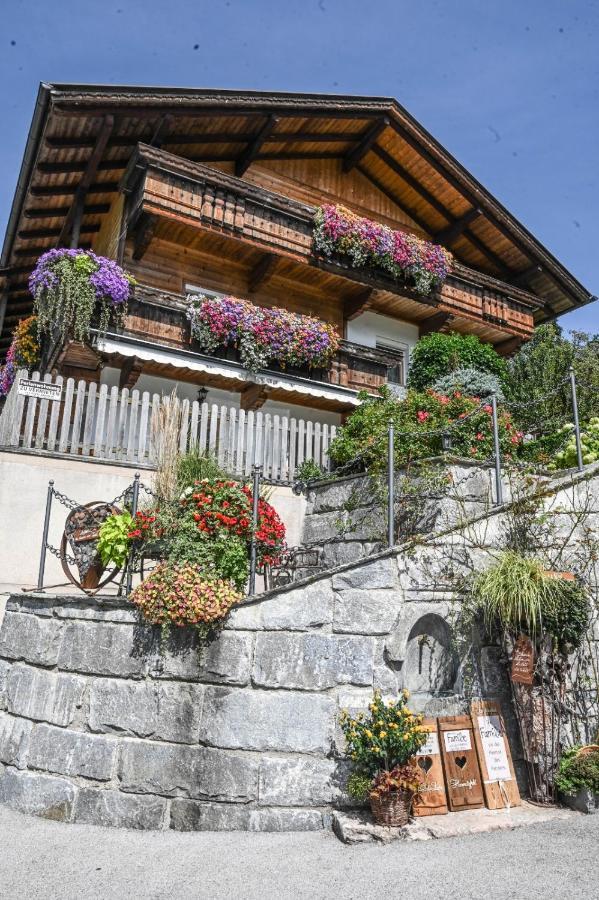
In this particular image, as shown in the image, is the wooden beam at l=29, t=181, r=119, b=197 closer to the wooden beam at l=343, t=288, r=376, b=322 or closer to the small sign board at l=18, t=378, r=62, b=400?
the wooden beam at l=343, t=288, r=376, b=322

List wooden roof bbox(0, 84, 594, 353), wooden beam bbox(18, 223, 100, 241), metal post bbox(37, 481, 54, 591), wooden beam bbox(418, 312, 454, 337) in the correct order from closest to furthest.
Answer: metal post bbox(37, 481, 54, 591) → wooden roof bbox(0, 84, 594, 353) → wooden beam bbox(18, 223, 100, 241) → wooden beam bbox(418, 312, 454, 337)

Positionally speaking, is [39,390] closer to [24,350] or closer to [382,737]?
[24,350]

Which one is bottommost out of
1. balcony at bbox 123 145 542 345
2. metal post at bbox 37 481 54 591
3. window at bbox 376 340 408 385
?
metal post at bbox 37 481 54 591

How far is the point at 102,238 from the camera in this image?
15016 mm

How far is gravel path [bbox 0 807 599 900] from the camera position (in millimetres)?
4520

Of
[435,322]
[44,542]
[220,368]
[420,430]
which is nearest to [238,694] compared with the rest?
[44,542]

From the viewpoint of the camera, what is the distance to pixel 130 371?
38.8 feet

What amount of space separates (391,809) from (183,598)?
233cm

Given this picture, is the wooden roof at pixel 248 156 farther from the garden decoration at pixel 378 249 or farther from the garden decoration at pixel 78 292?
the garden decoration at pixel 78 292

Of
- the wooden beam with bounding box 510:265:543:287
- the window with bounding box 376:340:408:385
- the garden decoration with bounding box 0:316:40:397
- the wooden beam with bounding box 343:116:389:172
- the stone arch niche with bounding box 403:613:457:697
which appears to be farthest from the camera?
the wooden beam with bounding box 510:265:543:287

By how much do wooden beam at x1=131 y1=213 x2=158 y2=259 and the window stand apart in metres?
5.68

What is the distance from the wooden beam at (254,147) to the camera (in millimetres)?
13109

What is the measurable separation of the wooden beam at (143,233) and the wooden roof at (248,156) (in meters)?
1.35

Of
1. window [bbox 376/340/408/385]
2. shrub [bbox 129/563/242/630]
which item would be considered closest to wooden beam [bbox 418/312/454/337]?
window [bbox 376/340/408/385]
